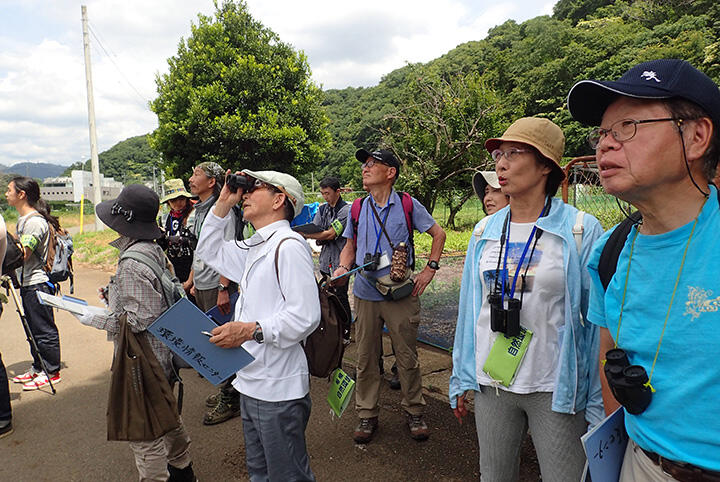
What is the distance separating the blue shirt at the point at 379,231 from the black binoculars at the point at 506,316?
1555 mm

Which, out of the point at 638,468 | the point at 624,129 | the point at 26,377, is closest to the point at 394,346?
the point at 638,468

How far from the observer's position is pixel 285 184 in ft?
7.39

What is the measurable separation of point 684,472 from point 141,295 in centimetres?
248

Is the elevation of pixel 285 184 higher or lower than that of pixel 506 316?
higher

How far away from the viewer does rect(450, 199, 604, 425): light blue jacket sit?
68.4 inches

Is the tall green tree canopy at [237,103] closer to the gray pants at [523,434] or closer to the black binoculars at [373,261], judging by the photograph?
the black binoculars at [373,261]

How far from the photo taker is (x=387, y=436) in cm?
343

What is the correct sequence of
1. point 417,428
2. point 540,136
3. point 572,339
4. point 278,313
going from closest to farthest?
point 572,339 → point 540,136 → point 278,313 → point 417,428

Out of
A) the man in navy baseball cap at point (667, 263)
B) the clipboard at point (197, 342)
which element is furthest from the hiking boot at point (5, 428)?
the man in navy baseball cap at point (667, 263)

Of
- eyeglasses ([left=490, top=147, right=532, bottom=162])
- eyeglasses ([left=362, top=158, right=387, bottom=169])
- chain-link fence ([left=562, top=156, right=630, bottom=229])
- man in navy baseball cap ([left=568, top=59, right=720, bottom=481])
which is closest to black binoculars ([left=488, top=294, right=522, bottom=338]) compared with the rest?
man in navy baseball cap ([left=568, top=59, right=720, bottom=481])

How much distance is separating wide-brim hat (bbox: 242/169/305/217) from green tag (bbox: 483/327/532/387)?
4.07 ft

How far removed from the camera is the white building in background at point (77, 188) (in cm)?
2028

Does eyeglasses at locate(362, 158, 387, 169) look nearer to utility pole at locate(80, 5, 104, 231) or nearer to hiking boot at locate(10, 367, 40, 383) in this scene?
hiking boot at locate(10, 367, 40, 383)

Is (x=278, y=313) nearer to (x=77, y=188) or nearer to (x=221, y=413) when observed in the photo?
(x=221, y=413)
